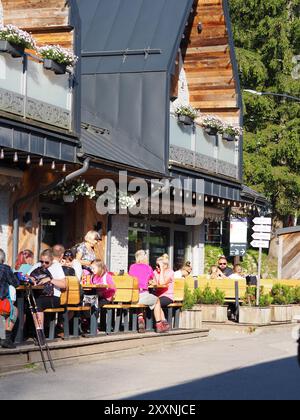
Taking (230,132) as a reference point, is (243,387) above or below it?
below

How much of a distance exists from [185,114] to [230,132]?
2.67 m

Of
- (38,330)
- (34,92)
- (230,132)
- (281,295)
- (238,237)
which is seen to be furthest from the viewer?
(238,237)

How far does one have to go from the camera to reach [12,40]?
16.6m

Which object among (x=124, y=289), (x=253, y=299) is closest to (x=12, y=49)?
(x=124, y=289)

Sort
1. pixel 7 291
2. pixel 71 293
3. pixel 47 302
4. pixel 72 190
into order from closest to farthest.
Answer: pixel 7 291 → pixel 47 302 → pixel 71 293 → pixel 72 190

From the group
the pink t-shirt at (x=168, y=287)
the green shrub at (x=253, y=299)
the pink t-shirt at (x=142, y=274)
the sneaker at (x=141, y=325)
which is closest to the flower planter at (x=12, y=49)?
the pink t-shirt at (x=142, y=274)

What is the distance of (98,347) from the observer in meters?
15.5

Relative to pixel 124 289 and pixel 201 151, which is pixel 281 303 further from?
pixel 124 289

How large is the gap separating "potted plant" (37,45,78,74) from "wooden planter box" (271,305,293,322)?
8.40 metres

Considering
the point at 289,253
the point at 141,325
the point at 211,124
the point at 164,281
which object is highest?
the point at 211,124

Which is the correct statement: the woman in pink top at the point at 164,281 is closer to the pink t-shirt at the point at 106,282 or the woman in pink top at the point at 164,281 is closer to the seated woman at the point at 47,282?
the pink t-shirt at the point at 106,282

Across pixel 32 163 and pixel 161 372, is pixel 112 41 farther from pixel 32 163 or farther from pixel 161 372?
pixel 161 372

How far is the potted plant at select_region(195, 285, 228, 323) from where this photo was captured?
22.1m
